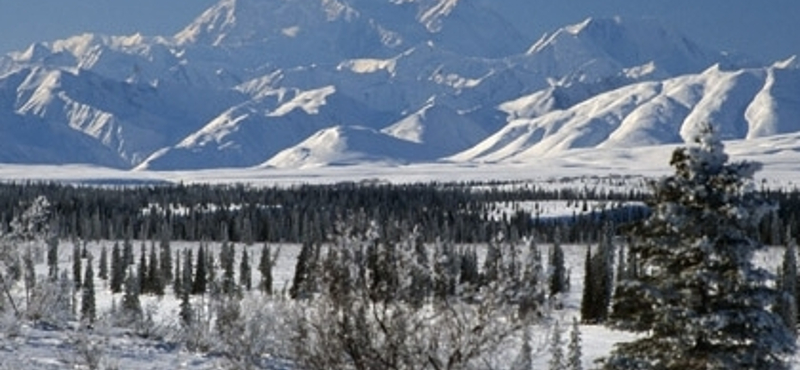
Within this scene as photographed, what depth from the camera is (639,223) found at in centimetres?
2406

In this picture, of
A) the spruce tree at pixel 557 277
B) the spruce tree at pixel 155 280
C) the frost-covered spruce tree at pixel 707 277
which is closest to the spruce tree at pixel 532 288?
the frost-covered spruce tree at pixel 707 277

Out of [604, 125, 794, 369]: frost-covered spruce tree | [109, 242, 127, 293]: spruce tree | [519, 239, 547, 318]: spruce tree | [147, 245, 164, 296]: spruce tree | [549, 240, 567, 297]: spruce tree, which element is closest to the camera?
[519, 239, 547, 318]: spruce tree

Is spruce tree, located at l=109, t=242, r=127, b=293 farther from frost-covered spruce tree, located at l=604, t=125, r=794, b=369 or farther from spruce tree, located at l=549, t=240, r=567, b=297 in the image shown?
frost-covered spruce tree, located at l=604, t=125, r=794, b=369

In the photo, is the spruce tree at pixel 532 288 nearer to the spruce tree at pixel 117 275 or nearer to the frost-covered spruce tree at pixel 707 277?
the frost-covered spruce tree at pixel 707 277

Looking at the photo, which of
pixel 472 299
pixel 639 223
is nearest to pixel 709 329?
pixel 639 223

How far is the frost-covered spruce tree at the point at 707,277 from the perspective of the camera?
874 inches

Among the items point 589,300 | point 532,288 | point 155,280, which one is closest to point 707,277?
point 532,288

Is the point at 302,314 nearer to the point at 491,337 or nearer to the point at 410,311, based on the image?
the point at 410,311

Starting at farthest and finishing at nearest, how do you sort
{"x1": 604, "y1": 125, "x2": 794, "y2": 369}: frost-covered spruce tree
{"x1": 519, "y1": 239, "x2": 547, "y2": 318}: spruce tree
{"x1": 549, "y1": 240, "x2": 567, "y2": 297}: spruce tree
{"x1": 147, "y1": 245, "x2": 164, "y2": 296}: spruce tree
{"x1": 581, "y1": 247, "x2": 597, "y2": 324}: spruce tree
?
{"x1": 147, "y1": 245, "x2": 164, "y2": 296}: spruce tree, {"x1": 549, "y1": 240, "x2": 567, "y2": 297}: spruce tree, {"x1": 581, "y1": 247, "x2": 597, "y2": 324}: spruce tree, {"x1": 604, "y1": 125, "x2": 794, "y2": 369}: frost-covered spruce tree, {"x1": 519, "y1": 239, "x2": 547, "y2": 318}: spruce tree

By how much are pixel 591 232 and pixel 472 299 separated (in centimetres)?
18360

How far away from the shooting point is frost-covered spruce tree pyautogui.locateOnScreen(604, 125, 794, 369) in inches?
874

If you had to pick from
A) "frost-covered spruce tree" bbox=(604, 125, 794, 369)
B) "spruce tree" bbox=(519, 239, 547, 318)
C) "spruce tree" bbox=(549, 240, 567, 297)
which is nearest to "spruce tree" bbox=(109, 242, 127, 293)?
"spruce tree" bbox=(549, 240, 567, 297)

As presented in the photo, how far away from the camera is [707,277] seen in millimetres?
22312

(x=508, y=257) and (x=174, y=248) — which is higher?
(x=508, y=257)
